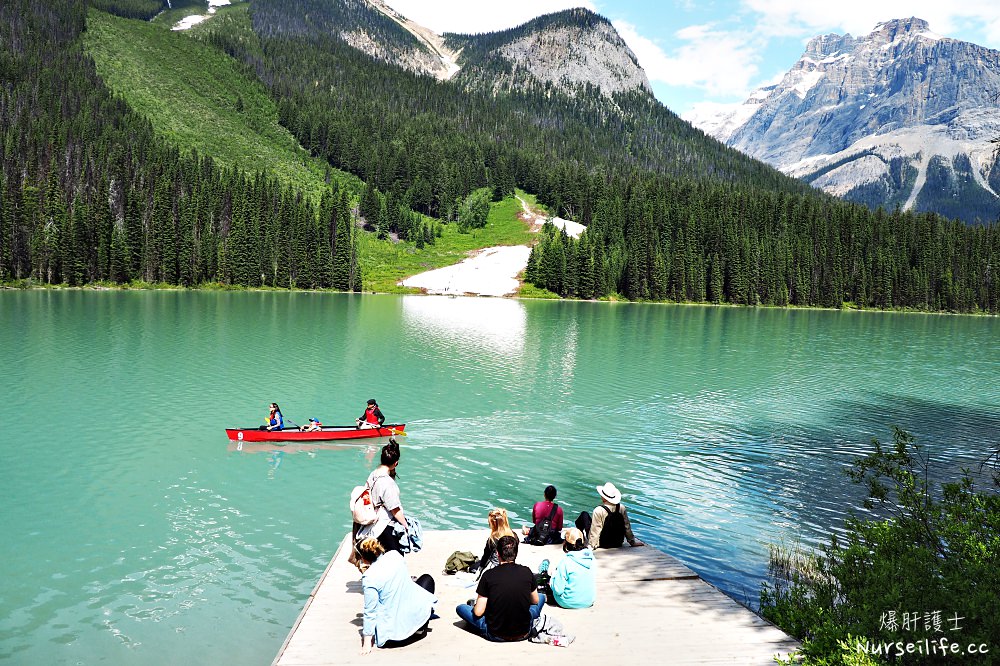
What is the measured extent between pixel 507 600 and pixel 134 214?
168 meters

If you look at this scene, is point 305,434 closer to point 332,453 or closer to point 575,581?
point 332,453

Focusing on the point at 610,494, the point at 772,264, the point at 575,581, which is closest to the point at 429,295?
the point at 772,264

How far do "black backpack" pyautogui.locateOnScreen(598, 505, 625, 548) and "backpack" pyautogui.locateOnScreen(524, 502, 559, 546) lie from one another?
134 centimetres

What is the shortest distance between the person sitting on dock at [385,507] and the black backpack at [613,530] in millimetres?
5206

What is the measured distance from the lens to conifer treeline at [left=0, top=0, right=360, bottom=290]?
136000mm

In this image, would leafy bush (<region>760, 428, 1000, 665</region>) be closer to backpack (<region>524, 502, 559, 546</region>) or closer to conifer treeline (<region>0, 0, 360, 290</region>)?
backpack (<region>524, 502, 559, 546</region>)

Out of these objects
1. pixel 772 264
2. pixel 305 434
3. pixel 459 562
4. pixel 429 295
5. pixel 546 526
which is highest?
pixel 772 264

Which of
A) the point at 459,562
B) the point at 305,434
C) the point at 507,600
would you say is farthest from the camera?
the point at 305,434

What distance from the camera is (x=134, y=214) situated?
149000 mm

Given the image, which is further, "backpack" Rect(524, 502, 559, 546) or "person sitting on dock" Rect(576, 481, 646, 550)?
"backpack" Rect(524, 502, 559, 546)

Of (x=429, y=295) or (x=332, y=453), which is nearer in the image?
(x=332, y=453)

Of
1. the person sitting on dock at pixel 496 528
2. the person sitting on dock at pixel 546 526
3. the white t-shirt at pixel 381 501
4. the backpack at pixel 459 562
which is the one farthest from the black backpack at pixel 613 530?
the white t-shirt at pixel 381 501

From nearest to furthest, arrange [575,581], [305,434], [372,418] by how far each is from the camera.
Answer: [575,581], [305,434], [372,418]

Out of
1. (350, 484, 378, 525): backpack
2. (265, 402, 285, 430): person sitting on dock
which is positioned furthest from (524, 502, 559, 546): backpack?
(265, 402, 285, 430): person sitting on dock
